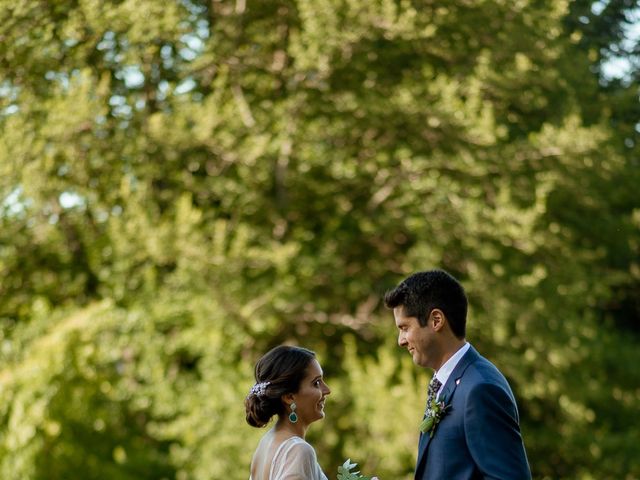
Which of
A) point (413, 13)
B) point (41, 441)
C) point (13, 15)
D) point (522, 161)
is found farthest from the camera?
point (522, 161)

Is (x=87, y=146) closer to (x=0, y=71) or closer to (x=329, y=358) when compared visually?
(x=0, y=71)

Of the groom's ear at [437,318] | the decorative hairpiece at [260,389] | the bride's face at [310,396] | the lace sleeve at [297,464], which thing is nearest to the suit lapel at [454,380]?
the groom's ear at [437,318]

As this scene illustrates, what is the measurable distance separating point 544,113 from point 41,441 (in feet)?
22.2

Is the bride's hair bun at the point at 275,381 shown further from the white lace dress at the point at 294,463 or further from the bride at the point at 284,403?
the white lace dress at the point at 294,463

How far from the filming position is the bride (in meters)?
3.68

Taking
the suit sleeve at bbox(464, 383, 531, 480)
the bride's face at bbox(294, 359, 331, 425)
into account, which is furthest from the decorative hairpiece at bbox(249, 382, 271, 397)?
the suit sleeve at bbox(464, 383, 531, 480)

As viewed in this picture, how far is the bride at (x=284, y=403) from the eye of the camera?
145 inches

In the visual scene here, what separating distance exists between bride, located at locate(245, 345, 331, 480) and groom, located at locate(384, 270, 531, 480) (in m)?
0.56

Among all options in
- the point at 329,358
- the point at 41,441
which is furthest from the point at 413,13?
the point at 41,441

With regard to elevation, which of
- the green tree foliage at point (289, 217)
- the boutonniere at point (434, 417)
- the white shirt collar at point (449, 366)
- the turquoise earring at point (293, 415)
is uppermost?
the white shirt collar at point (449, 366)

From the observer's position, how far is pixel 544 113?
1384 cm

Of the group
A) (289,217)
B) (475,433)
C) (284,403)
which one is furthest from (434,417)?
(289,217)

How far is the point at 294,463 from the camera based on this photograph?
11.8ft

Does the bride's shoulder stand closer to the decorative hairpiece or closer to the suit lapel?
the decorative hairpiece
